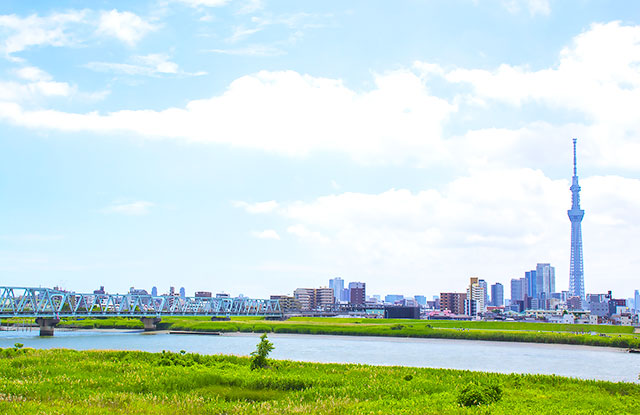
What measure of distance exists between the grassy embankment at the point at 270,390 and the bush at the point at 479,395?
1.02 ft

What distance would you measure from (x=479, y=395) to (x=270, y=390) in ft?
35.0

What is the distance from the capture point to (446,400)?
Result: 2716 cm

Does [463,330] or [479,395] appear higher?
[479,395]

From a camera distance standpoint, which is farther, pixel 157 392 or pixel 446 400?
pixel 157 392

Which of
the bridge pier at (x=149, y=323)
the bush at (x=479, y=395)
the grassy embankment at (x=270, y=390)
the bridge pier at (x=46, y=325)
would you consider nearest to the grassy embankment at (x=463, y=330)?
the bridge pier at (x=149, y=323)

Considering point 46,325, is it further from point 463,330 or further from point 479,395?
point 479,395

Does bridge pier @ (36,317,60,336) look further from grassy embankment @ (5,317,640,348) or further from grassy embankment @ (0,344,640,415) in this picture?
grassy embankment @ (0,344,640,415)

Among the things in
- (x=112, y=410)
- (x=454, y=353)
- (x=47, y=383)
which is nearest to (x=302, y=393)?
(x=112, y=410)

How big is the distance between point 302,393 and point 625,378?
1538 inches

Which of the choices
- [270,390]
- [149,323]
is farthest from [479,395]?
[149,323]

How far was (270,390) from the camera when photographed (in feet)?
102

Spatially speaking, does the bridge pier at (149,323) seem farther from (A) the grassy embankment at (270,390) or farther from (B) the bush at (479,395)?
(B) the bush at (479,395)

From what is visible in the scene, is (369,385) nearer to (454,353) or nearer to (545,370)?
(545,370)

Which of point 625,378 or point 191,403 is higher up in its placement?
point 191,403
